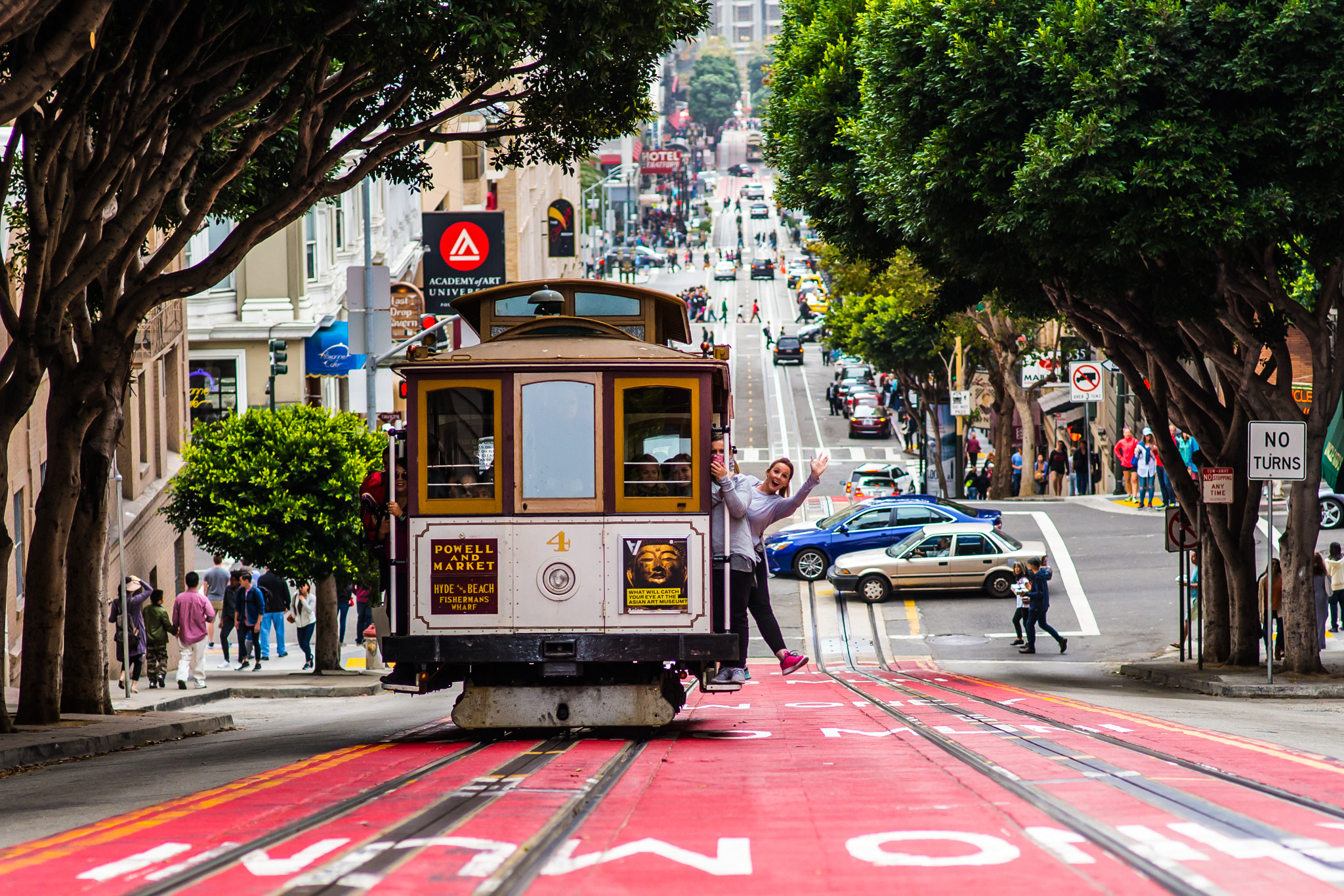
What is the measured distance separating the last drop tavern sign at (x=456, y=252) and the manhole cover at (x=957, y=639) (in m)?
16.2

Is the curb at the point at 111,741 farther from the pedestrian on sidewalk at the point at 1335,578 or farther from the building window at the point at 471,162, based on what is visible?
the building window at the point at 471,162

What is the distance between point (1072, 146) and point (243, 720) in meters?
11.8

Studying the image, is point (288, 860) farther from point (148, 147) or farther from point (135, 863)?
point (148, 147)

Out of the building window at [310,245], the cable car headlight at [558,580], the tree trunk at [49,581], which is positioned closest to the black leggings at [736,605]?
the cable car headlight at [558,580]

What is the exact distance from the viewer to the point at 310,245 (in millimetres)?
37344

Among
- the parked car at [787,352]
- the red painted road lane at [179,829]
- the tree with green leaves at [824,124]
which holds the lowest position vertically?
the red painted road lane at [179,829]

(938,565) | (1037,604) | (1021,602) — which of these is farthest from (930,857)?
(938,565)

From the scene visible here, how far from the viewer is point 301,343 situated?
36.4 meters

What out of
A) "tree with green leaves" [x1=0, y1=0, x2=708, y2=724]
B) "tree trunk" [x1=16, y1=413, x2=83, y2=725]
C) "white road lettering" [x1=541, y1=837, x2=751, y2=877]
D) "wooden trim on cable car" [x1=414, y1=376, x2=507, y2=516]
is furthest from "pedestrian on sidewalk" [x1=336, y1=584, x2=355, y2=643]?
"white road lettering" [x1=541, y1=837, x2=751, y2=877]

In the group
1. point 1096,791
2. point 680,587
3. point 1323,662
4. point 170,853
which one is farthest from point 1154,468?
point 170,853

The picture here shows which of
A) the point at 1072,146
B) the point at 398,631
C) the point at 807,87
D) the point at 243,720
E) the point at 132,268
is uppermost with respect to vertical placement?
the point at 807,87

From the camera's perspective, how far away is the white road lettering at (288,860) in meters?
6.05

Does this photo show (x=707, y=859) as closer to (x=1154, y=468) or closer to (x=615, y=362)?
(x=615, y=362)

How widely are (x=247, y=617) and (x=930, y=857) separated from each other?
21.9 meters
